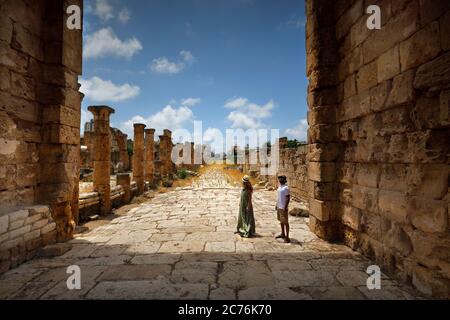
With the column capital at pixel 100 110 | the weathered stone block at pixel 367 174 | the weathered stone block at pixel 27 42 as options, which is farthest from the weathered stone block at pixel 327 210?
the column capital at pixel 100 110

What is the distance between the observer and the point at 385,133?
3547 mm

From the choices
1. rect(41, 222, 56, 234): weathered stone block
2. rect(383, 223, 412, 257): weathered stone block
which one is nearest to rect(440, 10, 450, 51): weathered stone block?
rect(383, 223, 412, 257): weathered stone block

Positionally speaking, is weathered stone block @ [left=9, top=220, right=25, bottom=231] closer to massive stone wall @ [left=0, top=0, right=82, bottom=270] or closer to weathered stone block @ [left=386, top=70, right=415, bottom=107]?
massive stone wall @ [left=0, top=0, right=82, bottom=270]

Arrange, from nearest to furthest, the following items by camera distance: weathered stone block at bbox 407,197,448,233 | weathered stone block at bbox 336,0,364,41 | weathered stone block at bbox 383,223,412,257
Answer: weathered stone block at bbox 407,197,448,233, weathered stone block at bbox 383,223,412,257, weathered stone block at bbox 336,0,364,41

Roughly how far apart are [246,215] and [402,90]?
3.82 metres

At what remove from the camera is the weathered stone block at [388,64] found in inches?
130

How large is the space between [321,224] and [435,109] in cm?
307

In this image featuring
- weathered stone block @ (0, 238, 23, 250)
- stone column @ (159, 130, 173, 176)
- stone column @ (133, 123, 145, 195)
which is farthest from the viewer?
stone column @ (159, 130, 173, 176)

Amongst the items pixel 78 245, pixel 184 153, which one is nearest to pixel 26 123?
pixel 78 245

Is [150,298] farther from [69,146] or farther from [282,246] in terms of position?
[69,146]

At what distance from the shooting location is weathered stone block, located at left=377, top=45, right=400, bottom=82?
10.8 feet

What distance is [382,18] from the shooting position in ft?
11.8

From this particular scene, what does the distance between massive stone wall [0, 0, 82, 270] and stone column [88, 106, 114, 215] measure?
11.8 ft
